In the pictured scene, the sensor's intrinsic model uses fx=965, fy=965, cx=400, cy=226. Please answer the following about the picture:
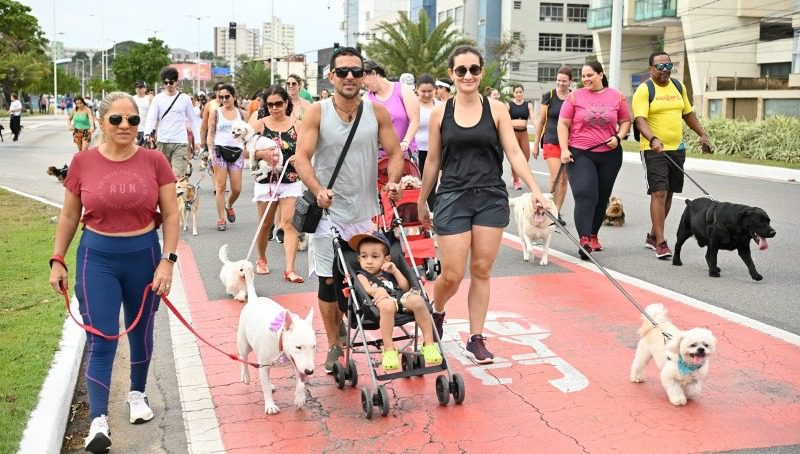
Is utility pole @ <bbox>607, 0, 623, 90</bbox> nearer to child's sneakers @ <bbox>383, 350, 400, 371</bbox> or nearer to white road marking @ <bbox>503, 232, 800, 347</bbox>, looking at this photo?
white road marking @ <bbox>503, 232, 800, 347</bbox>

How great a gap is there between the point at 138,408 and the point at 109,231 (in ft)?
3.62

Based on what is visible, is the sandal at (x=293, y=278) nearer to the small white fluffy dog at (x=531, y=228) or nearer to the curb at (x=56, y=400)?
the small white fluffy dog at (x=531, y=228)

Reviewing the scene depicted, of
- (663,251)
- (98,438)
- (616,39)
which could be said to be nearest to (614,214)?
(663,251)

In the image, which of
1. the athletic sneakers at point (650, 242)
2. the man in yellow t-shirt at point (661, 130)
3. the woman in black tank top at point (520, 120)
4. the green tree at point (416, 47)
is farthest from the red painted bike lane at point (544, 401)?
the green tree at point (416, 47)

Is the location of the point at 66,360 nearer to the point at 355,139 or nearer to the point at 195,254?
the point at 355,139

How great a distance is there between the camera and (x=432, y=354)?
5613 mm

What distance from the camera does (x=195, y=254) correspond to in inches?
462

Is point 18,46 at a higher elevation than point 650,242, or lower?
higher

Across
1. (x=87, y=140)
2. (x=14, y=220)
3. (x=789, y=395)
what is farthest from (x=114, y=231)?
(x=87, y=140)

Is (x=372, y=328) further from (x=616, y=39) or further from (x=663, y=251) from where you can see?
(x=616, y=39)

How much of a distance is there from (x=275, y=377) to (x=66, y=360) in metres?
1.43

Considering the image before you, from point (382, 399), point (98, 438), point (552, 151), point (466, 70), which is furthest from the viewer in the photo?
point (552, 151)

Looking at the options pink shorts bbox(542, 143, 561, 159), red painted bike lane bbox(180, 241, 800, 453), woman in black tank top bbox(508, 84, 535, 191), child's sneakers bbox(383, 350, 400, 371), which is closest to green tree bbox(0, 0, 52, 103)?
woman in black tank top bbox(508, 84, 535, 191)

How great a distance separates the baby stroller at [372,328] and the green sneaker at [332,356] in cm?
17
